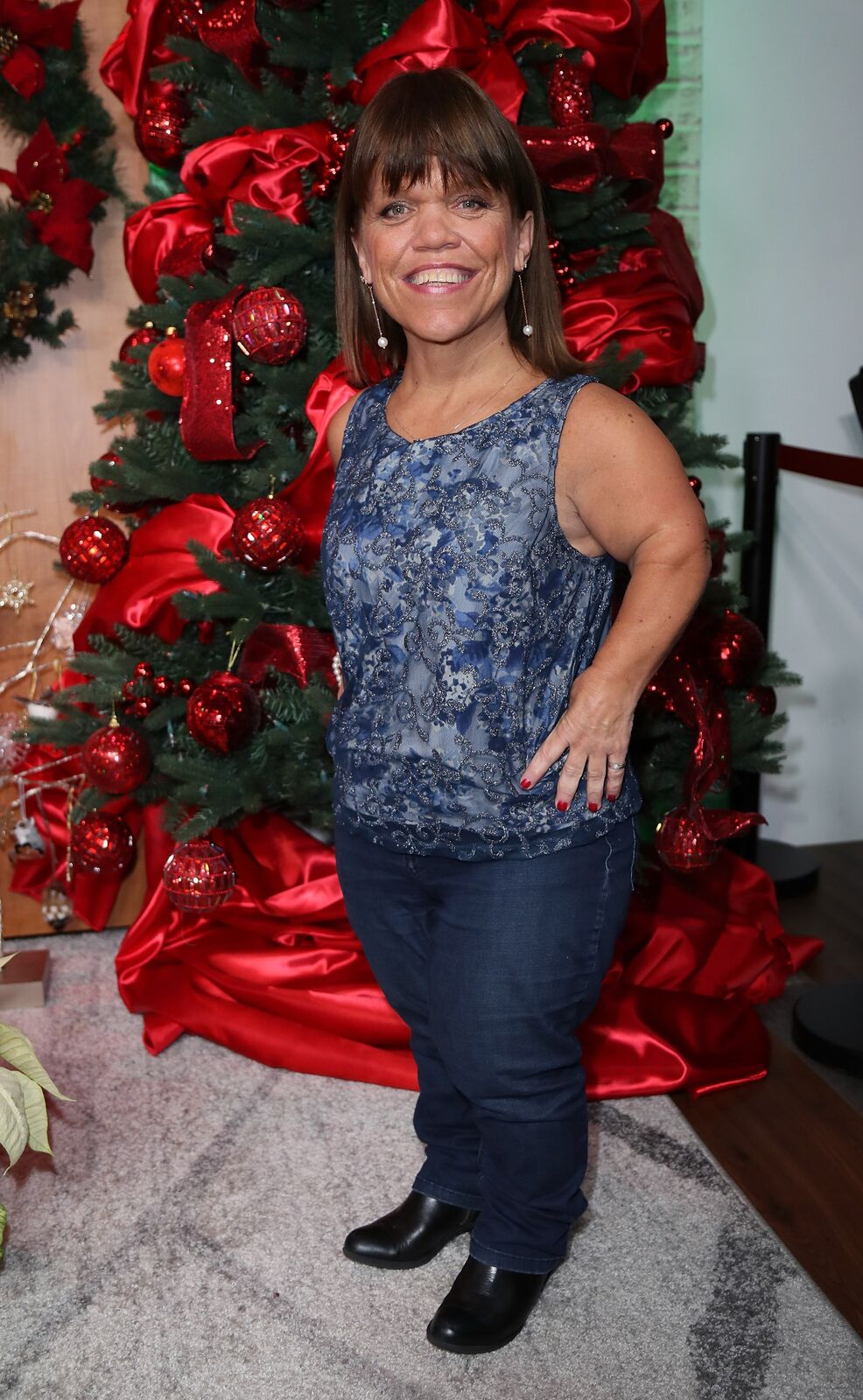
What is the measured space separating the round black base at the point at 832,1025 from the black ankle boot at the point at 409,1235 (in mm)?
791

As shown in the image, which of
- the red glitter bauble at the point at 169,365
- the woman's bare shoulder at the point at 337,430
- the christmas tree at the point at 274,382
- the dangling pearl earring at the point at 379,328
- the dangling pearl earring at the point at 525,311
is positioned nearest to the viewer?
the dangling pearl earring at the point at 525,311

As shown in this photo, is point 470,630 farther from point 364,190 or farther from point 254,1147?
point 254,1147

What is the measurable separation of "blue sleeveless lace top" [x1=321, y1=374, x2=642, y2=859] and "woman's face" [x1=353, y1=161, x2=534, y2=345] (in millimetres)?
121

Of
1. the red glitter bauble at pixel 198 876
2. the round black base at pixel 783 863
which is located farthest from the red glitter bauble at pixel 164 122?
the round black base at pixel 783 863

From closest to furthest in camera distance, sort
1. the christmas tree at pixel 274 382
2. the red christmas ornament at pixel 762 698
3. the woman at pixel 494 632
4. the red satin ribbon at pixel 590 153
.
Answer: the woman at pixel 494 632, the red satin ribbon at pixel 590 153, the christmas tree at pixel 274 382, the red christmas ornament at pixel 762 698

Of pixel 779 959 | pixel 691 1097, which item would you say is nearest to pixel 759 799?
pixel 779 959

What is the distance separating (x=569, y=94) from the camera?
7.09 ft

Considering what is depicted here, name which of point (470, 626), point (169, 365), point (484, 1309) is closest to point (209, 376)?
point (169, 365)

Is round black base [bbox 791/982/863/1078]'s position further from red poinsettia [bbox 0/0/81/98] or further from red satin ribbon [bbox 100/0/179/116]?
red poinsettia [bbox 0/0/81/98]

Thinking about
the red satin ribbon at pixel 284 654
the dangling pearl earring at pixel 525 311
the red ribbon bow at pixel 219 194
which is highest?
the red ribbon bow at pixel 219 194

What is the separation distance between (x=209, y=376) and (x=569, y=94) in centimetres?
76

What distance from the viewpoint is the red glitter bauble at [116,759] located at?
229 centimetres

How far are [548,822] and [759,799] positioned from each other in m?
1.77

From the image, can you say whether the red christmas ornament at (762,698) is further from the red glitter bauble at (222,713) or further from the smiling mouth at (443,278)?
the smiling mouth at (443,278)
